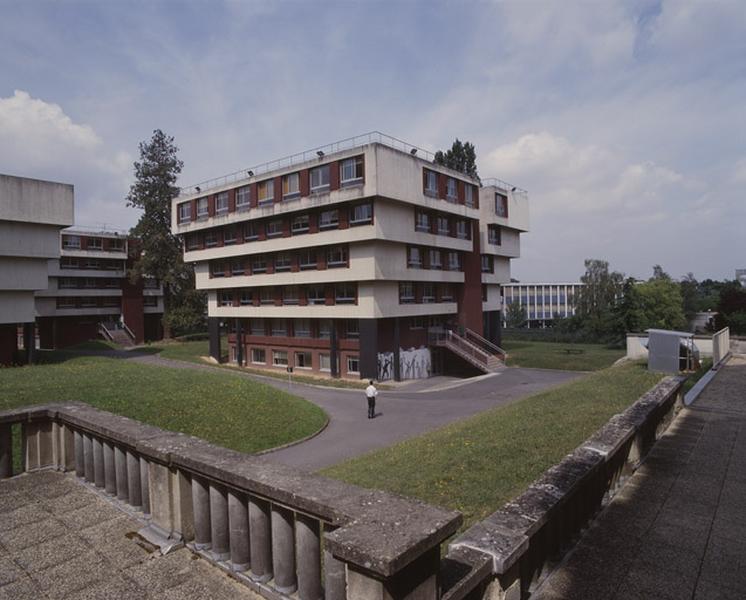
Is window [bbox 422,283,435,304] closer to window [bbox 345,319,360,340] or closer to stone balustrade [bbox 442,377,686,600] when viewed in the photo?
window [bbox 345,319,360,340]

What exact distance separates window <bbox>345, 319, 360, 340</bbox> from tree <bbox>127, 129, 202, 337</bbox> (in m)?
27.1

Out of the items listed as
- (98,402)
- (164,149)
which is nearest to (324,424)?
(98,402)

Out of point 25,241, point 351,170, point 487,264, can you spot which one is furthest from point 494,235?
point 25,241

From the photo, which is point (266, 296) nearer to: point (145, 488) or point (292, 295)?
point (292, 295)

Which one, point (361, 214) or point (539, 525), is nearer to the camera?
point (539, 525)

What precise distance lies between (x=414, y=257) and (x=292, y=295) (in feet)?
33.3

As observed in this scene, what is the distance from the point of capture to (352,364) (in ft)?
116

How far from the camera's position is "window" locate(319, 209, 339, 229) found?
34312 millimetres

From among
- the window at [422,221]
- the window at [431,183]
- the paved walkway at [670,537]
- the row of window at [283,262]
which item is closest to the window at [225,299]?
the row of window at [283,262]

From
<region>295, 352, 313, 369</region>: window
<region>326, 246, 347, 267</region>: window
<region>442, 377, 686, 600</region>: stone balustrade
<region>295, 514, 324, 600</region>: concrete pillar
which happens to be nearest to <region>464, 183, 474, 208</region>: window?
<region>326, 246, 347, 267</region>: window

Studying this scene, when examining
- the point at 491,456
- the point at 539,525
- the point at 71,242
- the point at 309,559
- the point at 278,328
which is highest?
the point at 71,242

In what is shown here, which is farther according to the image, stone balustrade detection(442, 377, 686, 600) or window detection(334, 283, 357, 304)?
window detection(334, 283, 357, 304)

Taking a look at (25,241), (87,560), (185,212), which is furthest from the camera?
(185,212)

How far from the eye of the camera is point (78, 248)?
191ft
